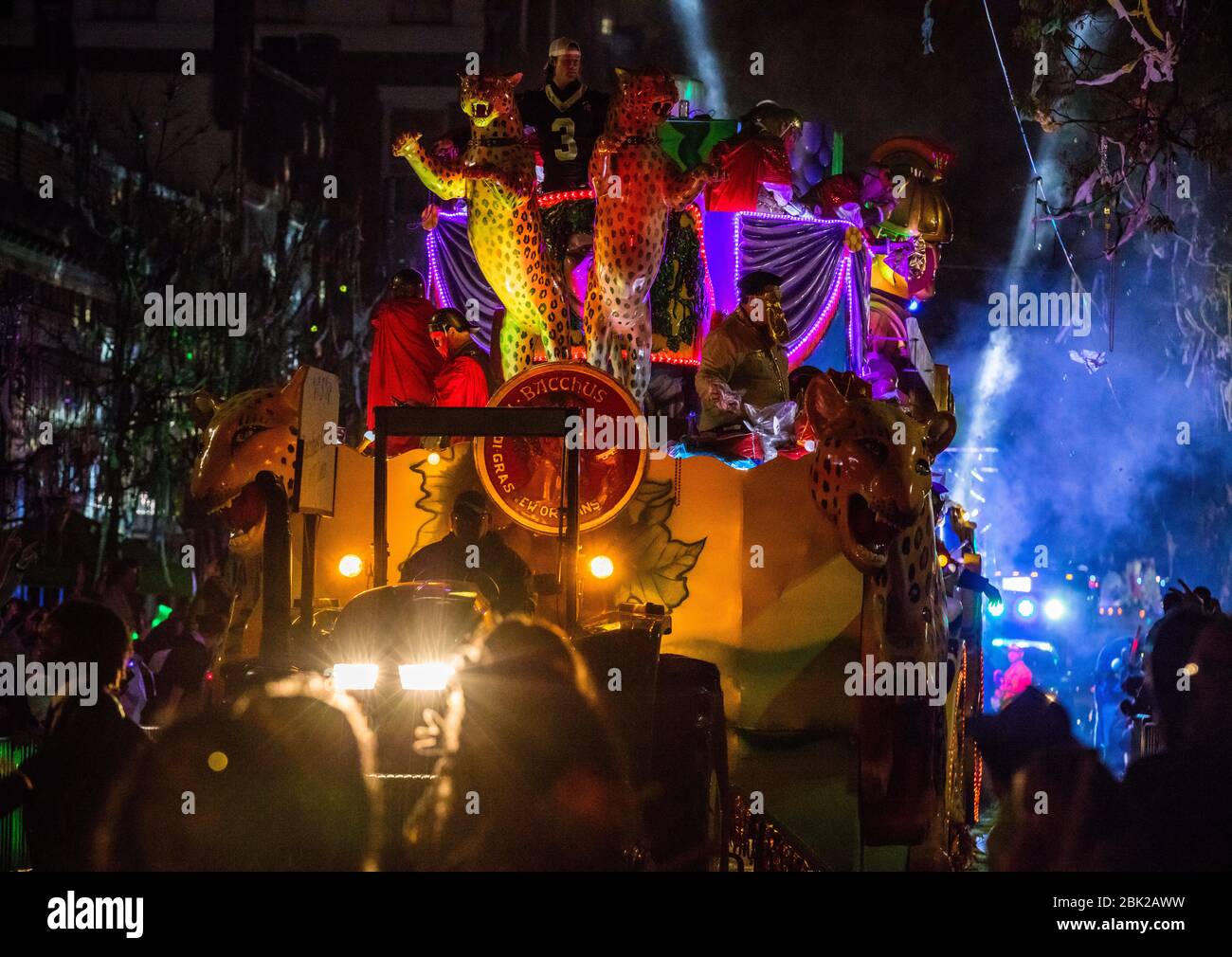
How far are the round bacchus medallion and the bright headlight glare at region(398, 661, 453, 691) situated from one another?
3375 mm

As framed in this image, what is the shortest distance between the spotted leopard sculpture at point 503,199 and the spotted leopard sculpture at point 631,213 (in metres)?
0.41

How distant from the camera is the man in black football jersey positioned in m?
11.1

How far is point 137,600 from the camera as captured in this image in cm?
1205

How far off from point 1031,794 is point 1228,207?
20079 mm

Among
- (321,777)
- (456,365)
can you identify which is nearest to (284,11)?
(456,365)

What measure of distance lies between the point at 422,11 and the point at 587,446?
2831 cm

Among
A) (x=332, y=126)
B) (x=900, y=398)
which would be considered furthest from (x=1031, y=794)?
(x=332, y=126)

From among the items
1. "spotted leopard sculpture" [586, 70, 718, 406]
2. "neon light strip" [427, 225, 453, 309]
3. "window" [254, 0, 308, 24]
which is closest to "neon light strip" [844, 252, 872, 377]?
"spotted leopard sculpture" [586, 70, 718, 406]

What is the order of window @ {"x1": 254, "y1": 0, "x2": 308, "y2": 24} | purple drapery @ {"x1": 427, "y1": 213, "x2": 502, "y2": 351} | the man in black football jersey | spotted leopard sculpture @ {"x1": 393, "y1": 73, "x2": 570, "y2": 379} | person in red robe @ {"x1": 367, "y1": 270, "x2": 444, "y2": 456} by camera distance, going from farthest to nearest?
window @ {"x1": 254, "y1": 0, "x2": 308, "y2": 24} → purple drapery @ {"x1": 427, "y1": 213, "x2": 502, "y2": 351} → the man in black football jersey → person in red robe @ {"x1": 367, "y1": 270, "x2": 444, "y2": 456} → spotted leopard sculpture @ {"x1": 393, "y1": 73, "x2": 570, "y2": 379}

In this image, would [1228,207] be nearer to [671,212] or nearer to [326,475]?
[671,212]

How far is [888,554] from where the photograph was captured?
7406 millimetres

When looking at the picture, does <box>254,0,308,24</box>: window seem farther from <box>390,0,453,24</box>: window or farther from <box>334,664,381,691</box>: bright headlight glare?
<box>334,664,381,691</box>: bright headlight glare

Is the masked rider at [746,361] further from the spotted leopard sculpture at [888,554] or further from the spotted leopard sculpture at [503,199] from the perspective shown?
the spotted leopard sculpture at [888,554]

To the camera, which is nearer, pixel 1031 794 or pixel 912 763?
pixel 1031 794
